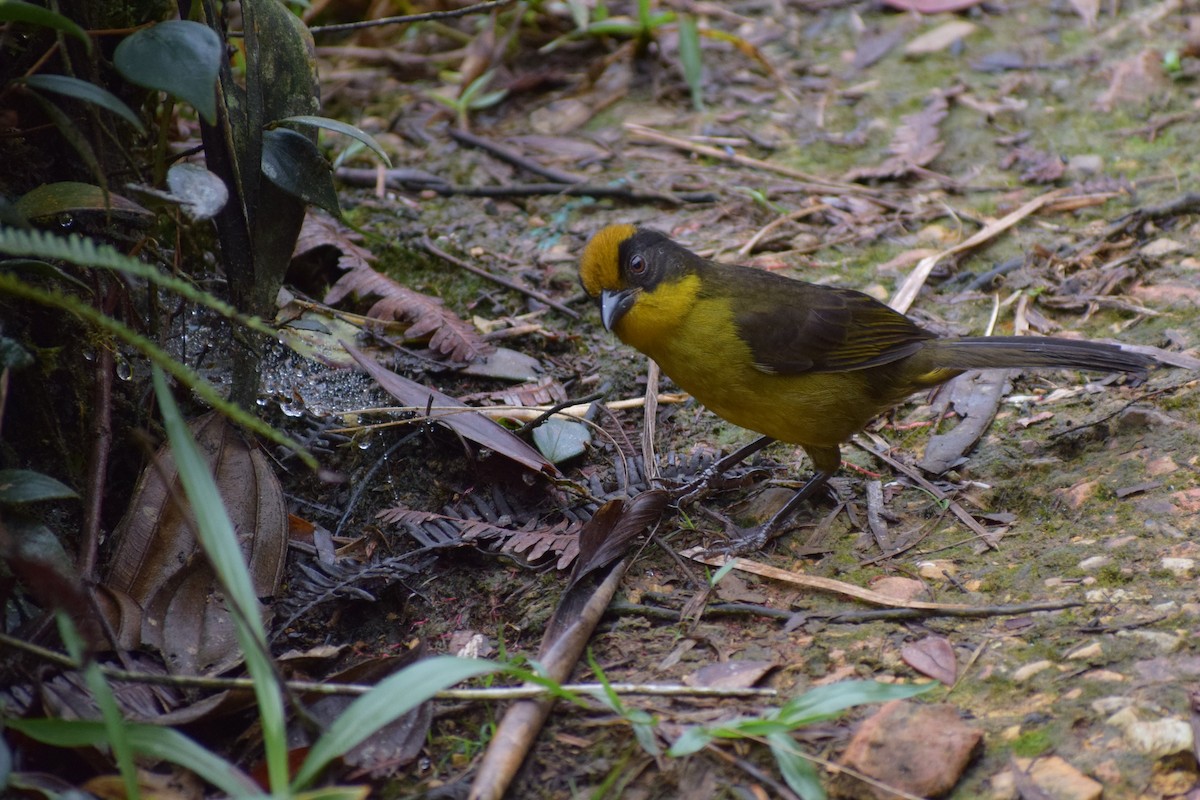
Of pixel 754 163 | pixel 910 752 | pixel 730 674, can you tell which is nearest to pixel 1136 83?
pixel 754 163

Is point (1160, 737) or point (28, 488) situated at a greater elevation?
point (28, 488)

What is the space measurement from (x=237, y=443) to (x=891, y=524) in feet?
7.19

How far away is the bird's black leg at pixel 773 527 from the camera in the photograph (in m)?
3.62

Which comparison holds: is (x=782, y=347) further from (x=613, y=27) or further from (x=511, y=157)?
(x=613, y=27)

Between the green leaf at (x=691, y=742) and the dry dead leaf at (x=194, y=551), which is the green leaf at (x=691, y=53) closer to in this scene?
the dry dead leaf at (x=194, y=551)

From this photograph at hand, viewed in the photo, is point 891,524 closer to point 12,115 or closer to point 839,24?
point 12,115

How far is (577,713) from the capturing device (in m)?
2.70

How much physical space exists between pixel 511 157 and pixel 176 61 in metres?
Result: 3.58

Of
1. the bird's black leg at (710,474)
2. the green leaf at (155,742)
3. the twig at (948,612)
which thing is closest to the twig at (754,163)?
the bird's black leg at (710,474)

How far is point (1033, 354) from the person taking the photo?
160 inches

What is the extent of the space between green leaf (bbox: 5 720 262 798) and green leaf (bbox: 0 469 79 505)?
494 mm

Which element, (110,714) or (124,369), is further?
(124,369)

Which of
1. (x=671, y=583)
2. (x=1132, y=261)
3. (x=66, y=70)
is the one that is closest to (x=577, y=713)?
(x=671, y=583)

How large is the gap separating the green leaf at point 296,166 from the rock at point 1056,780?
2.45 m
